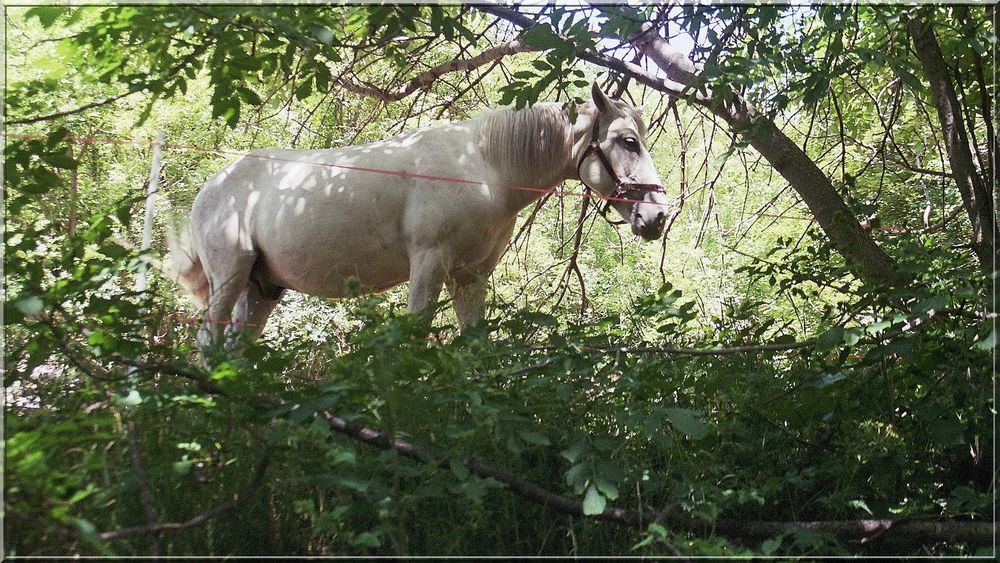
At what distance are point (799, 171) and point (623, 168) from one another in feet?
2.94

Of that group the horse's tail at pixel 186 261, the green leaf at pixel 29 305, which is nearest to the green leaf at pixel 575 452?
the green leaf at pixel 29 305

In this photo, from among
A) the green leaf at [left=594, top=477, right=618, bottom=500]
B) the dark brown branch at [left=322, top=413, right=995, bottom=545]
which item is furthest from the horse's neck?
the green leaf at [left=594, top=477, right=618, bottom=500]

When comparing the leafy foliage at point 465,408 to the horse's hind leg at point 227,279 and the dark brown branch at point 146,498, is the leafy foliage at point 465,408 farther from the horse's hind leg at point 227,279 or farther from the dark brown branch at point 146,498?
the horse's hind leg at point 227,279

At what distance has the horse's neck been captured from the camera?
15.5ft

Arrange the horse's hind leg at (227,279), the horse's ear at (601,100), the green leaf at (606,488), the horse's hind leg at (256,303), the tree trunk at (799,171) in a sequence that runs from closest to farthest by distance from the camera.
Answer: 1. the green leaf at (606,488)
2. the tree trunk at (799,171)
3. the horse's ear at (601,100)
4. the horse's hind leg at (227,279)
5. the horse's hind leg at (256,303)

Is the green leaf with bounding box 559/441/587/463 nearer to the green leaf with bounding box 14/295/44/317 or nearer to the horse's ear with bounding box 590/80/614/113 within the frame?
the green leaf with bounding box 14/295/44/317

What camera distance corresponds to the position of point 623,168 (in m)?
4.71

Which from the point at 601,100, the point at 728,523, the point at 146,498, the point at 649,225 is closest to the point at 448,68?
the point at 601,100

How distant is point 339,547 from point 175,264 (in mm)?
3681

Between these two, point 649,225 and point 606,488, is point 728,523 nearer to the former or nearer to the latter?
point 606,488

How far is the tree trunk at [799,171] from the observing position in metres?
3.45

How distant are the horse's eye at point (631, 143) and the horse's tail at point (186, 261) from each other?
107 inches

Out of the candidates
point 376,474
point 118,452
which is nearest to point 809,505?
point 376,474

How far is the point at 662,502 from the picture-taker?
9.48 ft
